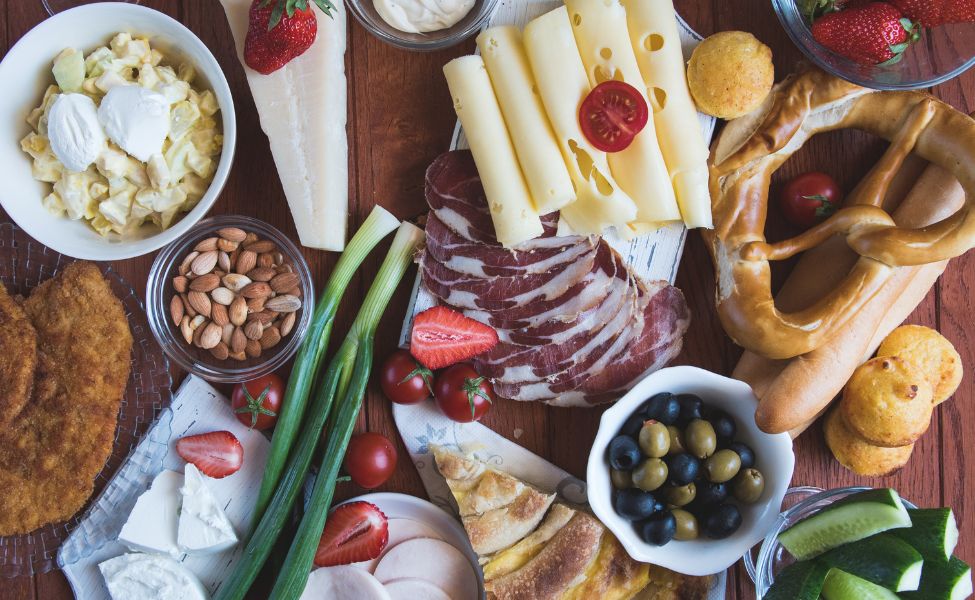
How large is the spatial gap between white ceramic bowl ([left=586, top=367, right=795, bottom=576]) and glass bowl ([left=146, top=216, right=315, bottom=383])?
0.76 m

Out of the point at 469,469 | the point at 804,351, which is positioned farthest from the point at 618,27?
the point at 469,469

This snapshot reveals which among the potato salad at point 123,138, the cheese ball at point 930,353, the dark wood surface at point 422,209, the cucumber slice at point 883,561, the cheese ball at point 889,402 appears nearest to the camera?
the cucumber slice at point 883,561

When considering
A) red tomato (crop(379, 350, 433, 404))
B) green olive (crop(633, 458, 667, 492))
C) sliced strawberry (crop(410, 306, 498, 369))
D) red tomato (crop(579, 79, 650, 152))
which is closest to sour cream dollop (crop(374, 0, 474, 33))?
red tomato (crop(579, 79, 650, 152))

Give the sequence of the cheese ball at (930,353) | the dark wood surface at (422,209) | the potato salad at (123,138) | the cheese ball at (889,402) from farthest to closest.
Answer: the dark wood surface at (422,209), the cheese ball at (930,353), the cheese ball at (889,402), the potato salad at (123,138)

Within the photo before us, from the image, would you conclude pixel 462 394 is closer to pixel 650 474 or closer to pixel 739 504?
pixel 650 474

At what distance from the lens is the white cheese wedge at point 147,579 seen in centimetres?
182

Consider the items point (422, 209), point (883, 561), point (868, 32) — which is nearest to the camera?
point (883, 561)

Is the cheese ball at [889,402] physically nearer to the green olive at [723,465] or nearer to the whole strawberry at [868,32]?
the green olive at [723,465]

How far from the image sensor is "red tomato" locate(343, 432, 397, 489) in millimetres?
1842

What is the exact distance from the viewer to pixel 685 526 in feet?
5.70

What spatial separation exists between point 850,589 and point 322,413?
47.0 inches

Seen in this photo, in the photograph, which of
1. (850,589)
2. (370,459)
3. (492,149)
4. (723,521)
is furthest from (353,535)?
(850,589)

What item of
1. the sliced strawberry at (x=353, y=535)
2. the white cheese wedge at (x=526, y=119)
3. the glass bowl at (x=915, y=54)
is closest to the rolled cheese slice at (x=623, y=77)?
the white cheese wedge at (x=526, y=119)

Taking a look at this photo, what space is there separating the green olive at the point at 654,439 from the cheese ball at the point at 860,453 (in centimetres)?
45
